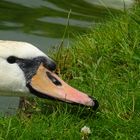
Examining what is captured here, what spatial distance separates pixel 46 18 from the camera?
9.70 m

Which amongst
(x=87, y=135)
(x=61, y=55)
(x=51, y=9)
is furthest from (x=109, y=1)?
(x=87, y=135)

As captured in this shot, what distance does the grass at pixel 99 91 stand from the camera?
4.98m

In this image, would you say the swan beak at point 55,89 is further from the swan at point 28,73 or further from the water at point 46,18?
the water at point 46,18

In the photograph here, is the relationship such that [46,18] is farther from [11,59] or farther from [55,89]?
[55,89]

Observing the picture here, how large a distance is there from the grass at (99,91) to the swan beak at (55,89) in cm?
17

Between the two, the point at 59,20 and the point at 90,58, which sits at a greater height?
the point at 90,58

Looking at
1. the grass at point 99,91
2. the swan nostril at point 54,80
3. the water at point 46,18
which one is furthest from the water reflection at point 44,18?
the swan nostril at point 54,80

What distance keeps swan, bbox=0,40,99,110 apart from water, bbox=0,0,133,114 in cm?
276

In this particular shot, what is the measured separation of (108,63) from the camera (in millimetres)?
6473

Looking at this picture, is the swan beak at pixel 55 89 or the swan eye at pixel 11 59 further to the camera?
the swan eye at pixel 11 59

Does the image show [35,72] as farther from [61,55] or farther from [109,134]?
[61,55]

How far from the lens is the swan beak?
504 cm

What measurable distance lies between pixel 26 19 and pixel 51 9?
0.74 meters

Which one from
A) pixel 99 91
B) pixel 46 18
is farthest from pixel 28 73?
pixel 46 18
